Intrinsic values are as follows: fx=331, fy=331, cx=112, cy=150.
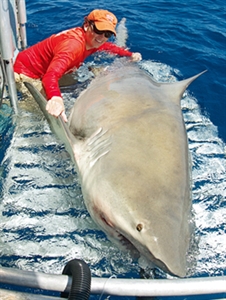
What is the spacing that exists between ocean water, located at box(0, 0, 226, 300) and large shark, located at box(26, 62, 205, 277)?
0.35m

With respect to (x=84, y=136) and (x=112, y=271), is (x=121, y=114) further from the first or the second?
(x=112, y=271)

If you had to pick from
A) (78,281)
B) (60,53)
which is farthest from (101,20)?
(78,281)

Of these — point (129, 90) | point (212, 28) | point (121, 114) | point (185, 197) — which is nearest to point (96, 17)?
point (129, 90)

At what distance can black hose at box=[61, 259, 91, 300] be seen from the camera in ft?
5.46

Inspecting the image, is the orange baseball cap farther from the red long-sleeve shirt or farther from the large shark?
the large shark

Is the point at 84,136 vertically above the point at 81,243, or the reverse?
the point at 84,136

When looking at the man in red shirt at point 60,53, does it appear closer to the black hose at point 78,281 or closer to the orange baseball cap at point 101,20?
the orange baseball cap at point 101,20

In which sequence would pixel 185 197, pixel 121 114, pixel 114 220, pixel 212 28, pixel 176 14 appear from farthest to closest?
pixel 176 14
pixel 212 28
pixel 121 114
pixel 185 197
pixel 114 220

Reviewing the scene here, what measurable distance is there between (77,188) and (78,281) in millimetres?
1351

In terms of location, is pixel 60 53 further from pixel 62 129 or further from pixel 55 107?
pixel 62 129

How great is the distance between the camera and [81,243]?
259 centimetres

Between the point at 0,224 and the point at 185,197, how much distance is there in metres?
1.50

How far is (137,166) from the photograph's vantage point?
2.20m

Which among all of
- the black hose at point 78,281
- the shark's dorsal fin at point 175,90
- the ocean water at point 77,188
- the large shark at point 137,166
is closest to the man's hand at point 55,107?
the large shark at point 137,166
